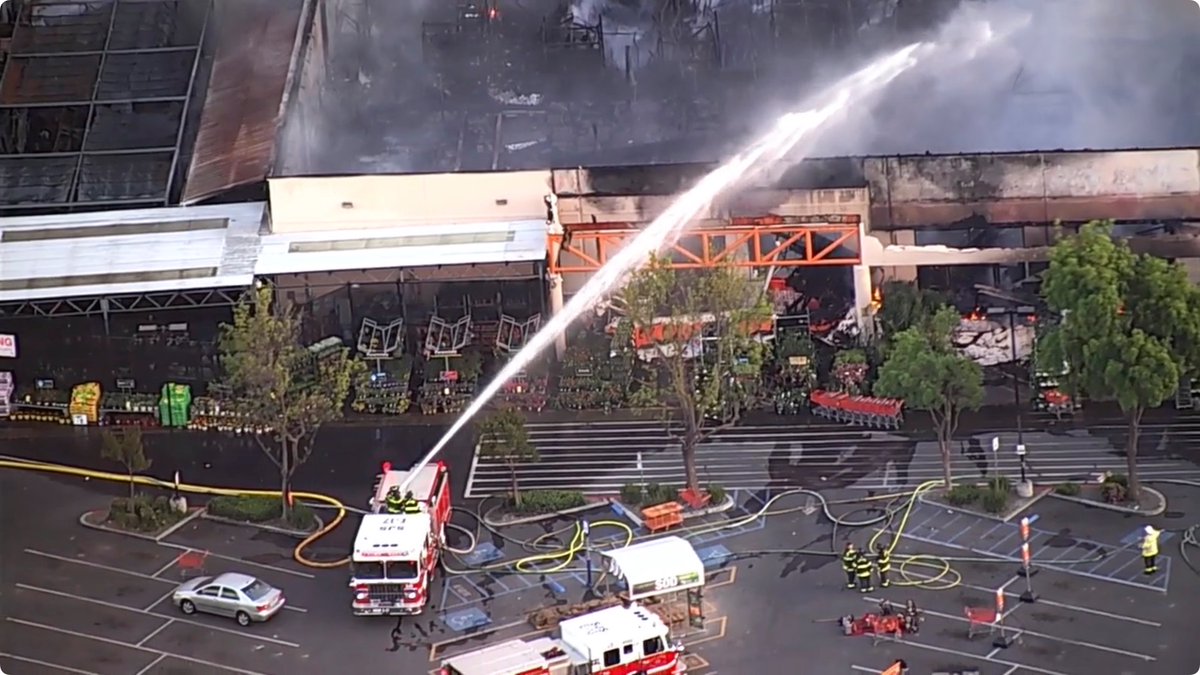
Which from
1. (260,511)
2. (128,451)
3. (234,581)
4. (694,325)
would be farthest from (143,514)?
(694,325)

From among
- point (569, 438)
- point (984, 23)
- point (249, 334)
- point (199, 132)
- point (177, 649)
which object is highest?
point (984, 23)

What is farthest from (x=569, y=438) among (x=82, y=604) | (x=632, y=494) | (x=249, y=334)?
(x=82, y=604)

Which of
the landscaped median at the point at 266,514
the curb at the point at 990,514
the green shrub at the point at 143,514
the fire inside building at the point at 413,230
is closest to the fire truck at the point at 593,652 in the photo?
the landscaped median at the point at 266,514

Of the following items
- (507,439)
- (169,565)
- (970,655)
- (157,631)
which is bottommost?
(970,655)

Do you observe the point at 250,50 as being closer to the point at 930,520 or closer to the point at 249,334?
the point at 249,334

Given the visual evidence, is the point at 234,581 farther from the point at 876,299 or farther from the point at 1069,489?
the point at 876,299

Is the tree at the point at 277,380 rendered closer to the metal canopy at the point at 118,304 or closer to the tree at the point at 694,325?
the metal canopy at the point at 118,304
